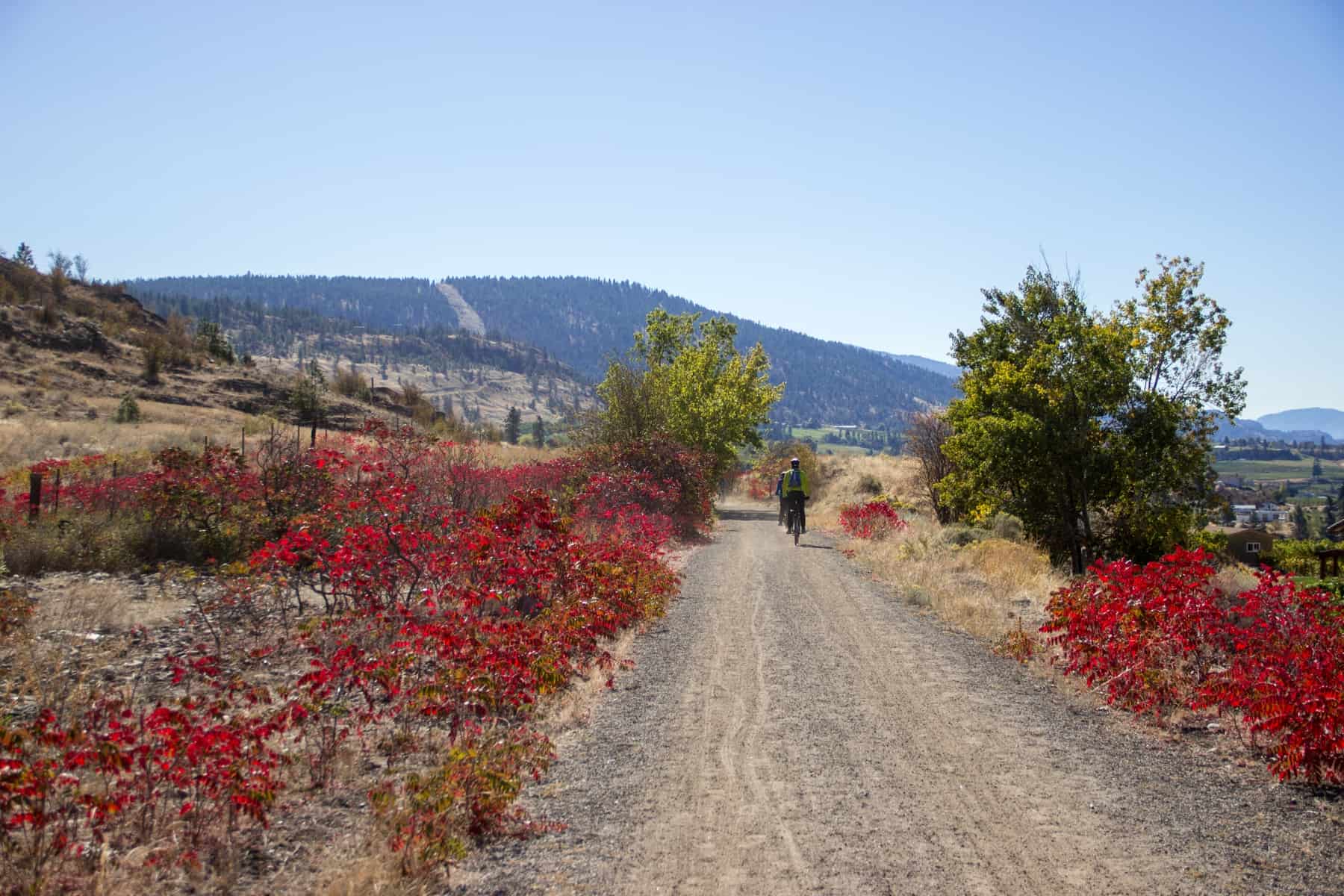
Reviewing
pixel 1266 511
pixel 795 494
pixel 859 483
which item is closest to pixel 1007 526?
pixel 795 494

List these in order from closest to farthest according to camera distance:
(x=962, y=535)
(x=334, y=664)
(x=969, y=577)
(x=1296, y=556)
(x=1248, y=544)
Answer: (x=334, y=664), (x=969, y=577), (x=962, y=535), (x=1296, y=556), (x=1248, y=544)

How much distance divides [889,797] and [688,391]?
1247 inches

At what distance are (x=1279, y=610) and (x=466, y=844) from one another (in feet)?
23.5

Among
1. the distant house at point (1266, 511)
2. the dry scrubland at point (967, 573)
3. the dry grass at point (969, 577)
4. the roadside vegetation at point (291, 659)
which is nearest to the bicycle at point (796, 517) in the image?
the dry scrubland at point (967, 573)

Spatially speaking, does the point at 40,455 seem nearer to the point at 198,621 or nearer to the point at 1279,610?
the point at 198,621

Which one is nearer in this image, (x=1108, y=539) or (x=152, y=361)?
(x=1108, y=539)

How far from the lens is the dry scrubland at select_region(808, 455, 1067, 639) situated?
452 inches

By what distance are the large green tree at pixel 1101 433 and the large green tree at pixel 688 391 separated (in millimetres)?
10963

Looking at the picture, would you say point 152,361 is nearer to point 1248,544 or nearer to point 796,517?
point 796,517

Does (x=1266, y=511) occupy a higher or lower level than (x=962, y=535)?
lower

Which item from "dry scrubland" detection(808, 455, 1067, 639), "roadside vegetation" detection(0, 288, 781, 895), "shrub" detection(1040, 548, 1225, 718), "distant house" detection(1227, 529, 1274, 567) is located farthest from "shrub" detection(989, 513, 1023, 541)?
"distant house" detection(1227, 529, 1274, 567)

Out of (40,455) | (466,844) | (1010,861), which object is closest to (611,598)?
(466,844)

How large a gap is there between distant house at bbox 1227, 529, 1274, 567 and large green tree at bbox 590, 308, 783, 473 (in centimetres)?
4216

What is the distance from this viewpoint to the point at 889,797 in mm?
5250
